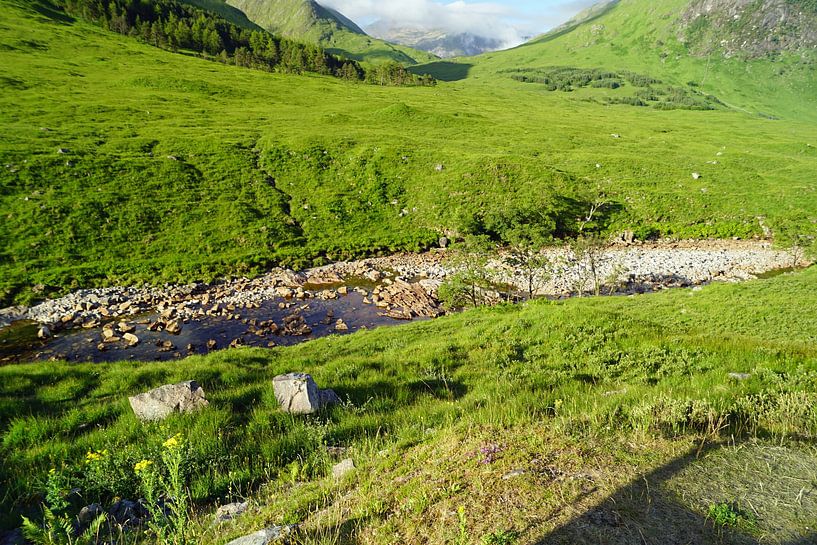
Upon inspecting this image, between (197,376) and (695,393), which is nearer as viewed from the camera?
(695,393)

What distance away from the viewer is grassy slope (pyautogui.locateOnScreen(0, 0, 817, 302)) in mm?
32875

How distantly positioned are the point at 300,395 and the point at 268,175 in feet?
147

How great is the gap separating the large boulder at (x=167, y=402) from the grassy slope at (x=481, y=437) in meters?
0.32

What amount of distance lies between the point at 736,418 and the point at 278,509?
7.47 meters

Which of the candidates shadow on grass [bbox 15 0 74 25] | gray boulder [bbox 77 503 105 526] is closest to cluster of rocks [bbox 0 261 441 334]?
gray boulder [bbox 77 503 105 526]

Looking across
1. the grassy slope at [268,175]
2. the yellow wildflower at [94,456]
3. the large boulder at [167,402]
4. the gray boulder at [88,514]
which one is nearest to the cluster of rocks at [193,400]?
the large boulder at [167,402]

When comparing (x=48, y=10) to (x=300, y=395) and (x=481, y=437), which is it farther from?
(x=481, y=437)

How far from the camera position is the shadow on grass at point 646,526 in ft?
13.1

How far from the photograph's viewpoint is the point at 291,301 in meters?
29.3

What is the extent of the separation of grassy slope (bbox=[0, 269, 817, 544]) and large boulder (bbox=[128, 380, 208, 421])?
1.06 ft

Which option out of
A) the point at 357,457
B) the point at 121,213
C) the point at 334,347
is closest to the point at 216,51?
the point at 121,213

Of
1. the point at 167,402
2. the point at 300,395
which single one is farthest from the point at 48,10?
the point at 300,395

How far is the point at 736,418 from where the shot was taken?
6402 millimetres

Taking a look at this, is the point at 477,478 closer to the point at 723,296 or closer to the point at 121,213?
the point at 723,296
